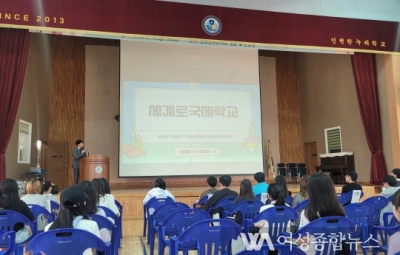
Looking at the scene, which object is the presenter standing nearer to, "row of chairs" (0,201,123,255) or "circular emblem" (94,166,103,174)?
"circular emblem" (94,166,103,174)

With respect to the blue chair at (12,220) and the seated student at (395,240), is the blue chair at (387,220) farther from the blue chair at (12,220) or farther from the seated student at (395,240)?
the blue chair at (12,220)

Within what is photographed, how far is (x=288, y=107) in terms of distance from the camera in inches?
456

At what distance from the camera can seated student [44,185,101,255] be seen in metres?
1.93

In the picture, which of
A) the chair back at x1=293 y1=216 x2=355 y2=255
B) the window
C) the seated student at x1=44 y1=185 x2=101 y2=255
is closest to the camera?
the seated student at x1=44 y1=185 x2=101 y2=255

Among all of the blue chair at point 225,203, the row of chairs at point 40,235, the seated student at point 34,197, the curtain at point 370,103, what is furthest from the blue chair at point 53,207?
the curtain at point 370,103

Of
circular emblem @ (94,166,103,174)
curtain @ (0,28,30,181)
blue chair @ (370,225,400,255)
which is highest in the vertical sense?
curtain @ (0,28,30,181)

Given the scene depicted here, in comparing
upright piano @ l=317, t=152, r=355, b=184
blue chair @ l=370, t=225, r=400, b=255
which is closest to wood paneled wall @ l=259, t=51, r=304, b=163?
upright piano @ l=317, t=152, r=355, b=184

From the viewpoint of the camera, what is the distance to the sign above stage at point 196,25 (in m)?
6.91

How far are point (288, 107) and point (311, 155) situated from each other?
176cm

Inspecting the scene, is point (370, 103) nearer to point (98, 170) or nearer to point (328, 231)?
point (98, 170)

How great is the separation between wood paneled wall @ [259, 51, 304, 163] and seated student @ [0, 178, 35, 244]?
9.29 metres

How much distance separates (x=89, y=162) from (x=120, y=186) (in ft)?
9.14

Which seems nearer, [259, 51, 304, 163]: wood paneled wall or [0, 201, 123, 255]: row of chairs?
[0, 201, 123, 255]: row of chairs

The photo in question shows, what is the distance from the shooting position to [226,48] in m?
8.97
